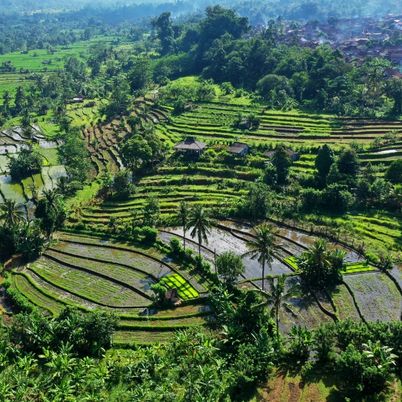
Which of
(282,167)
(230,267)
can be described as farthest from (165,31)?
(230,267)

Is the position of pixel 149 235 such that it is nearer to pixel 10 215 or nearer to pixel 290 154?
pixel 10 215

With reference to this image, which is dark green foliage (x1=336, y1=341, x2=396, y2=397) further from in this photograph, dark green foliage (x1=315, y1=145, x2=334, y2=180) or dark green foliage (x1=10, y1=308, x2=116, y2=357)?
dark green foliage (x1=315, y1=145, x2=334, y2=180)

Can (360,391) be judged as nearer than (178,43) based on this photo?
Yes

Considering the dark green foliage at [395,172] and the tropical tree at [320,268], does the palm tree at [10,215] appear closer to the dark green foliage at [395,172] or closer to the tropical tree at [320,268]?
the tropical tree at [320,268]

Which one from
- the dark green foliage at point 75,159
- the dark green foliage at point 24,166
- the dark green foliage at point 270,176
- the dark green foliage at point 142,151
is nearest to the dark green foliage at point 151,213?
the dark green foliage at point 142,151

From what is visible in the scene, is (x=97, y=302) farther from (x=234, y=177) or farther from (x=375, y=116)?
(x=375, y=116)

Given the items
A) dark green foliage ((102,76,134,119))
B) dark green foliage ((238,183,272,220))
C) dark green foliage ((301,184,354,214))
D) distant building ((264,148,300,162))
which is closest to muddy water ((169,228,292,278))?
dark green foliage ((238,183,272,220))

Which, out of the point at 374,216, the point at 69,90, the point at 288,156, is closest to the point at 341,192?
the point at 374,216
